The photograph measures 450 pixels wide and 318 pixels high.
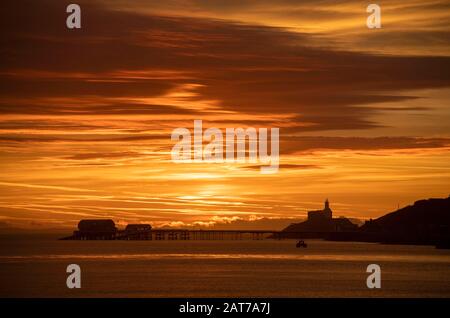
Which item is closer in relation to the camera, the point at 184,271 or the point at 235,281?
the point at 235,281

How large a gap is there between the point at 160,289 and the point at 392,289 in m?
21.9
